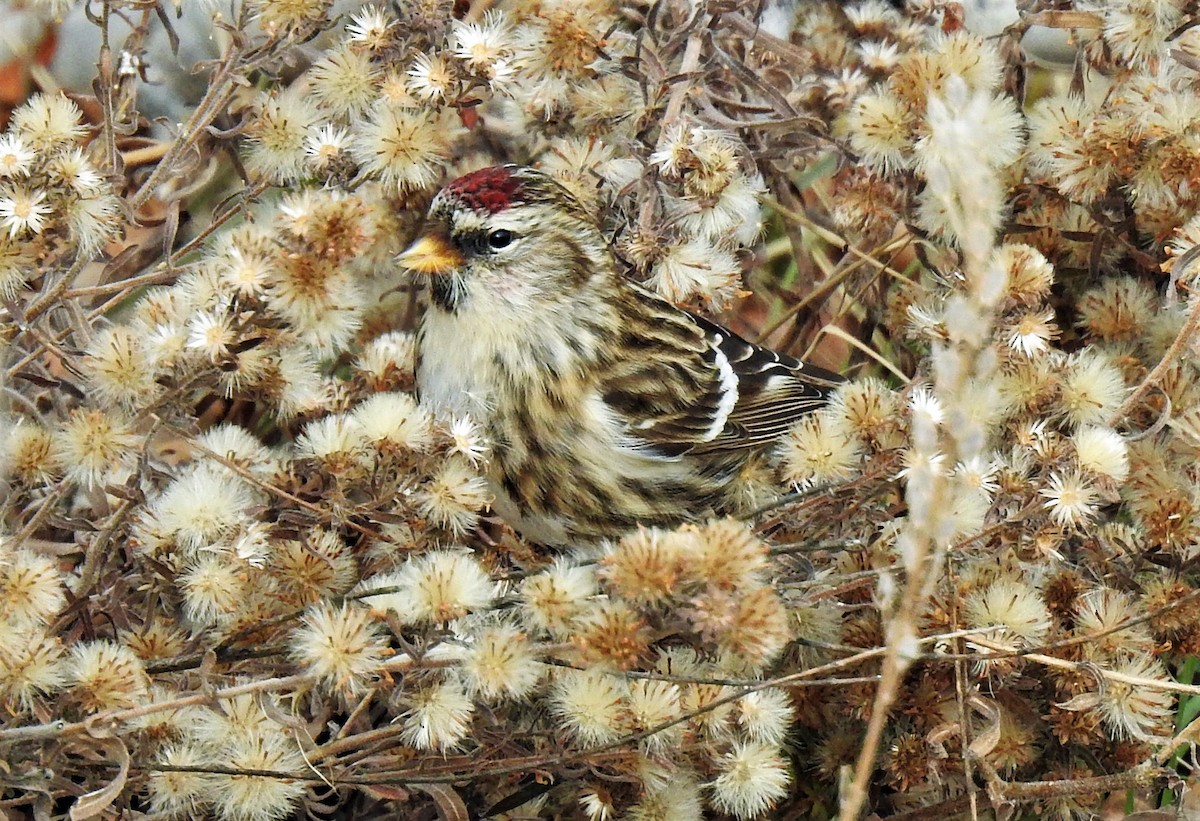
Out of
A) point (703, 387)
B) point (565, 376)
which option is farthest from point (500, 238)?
point (703, 387)

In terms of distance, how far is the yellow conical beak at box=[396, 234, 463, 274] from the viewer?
264 cm

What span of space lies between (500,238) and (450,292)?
13 cm

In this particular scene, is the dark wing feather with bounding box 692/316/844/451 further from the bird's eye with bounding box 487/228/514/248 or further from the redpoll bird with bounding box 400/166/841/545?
the bird's eye with bounding box 487/228/514/248

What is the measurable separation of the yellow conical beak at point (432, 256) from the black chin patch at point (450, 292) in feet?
0.06

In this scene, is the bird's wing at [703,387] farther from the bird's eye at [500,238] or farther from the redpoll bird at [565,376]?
the bird's eye at [500,238]

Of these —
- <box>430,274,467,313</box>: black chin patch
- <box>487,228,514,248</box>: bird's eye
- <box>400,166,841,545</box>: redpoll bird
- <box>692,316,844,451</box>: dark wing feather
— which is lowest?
<box>692,316,844,451</box>: dark wing feather

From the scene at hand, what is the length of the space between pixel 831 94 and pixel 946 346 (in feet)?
2.94

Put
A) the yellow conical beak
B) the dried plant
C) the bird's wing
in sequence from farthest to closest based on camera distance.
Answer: the bird's wing → the yellow conical beak → the dried plant

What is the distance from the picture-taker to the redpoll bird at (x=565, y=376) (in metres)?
2.67

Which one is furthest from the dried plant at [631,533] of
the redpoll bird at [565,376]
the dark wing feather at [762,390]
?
the dark wing feather at [762,390]

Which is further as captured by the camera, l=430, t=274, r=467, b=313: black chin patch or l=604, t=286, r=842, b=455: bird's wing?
l=604, t=286, r=842, b=455: bird's wing

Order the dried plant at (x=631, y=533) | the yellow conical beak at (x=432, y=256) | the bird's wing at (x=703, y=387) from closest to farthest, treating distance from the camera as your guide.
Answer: the dried plant at (x=631, y=533), the yellow conical beak at (x=432, y=256), the bird's wing at (x=703, y=387)

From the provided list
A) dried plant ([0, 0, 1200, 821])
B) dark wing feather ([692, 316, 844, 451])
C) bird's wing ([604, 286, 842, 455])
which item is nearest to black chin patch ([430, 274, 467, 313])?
dried plant ([0, 0, 1200, 821])

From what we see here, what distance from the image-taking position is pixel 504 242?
8.91ft
